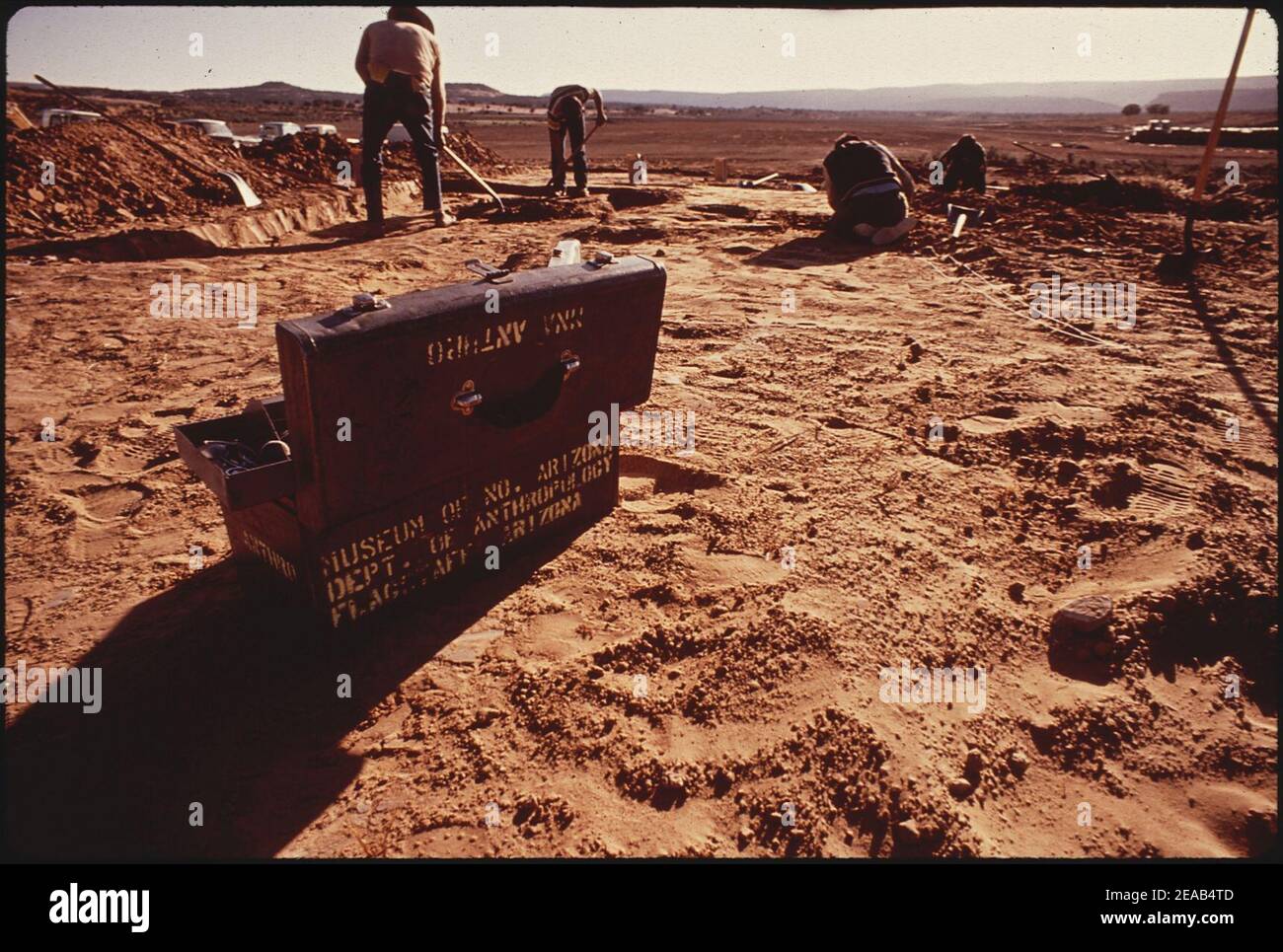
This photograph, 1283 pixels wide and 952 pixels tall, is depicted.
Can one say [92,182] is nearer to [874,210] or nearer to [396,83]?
[396,83]

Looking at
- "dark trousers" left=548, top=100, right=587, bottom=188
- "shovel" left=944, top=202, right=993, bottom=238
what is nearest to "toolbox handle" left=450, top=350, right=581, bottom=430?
"shovel" left=944, top=202, right=993, bottom=238

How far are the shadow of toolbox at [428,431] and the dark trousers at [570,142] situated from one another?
881 cm

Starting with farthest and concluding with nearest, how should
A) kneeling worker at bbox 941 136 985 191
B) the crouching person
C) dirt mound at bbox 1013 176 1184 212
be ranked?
kneeling worker at bbox 941 136 985 191 < dirt mound at bbox 1013 176 1184 212 < the crouching person

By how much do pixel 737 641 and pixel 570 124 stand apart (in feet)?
32.6

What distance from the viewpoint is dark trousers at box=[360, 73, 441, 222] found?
720 cm

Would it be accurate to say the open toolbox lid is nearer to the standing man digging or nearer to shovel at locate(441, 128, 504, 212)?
the standing man digging

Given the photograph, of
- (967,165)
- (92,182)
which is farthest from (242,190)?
(967,165)

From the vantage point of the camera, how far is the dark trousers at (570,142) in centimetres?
1034

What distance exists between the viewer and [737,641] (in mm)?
2330

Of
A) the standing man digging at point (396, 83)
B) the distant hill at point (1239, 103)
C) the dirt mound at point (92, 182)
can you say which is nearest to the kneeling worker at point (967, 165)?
the standing man digging at point (396, 83)

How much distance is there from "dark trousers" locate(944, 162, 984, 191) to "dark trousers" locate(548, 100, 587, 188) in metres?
5.88

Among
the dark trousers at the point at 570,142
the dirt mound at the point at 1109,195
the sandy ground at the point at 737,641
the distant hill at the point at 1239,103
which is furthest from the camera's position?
the distant hill at the point at 1239,103

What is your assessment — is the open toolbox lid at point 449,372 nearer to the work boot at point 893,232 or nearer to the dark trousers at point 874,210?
the work boot at point 893,232
